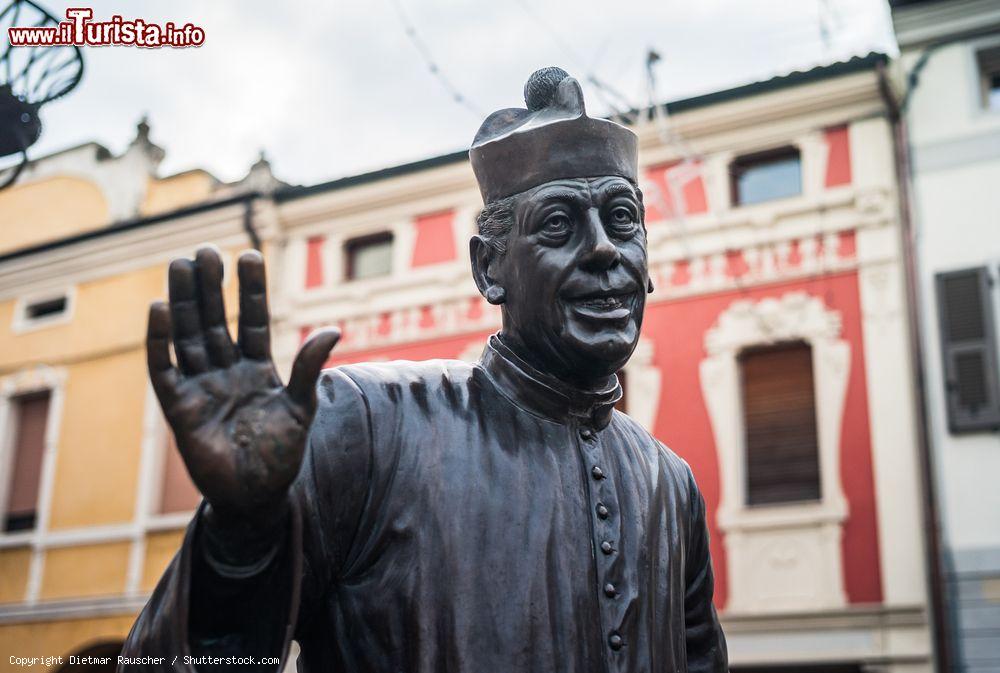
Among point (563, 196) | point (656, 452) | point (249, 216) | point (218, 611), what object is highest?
point (249, 216)

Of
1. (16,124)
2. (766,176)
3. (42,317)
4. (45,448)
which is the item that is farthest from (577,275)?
(42,317)

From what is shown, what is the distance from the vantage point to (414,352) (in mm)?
16734

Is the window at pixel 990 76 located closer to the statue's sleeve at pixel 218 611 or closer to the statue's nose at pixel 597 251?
the statue's nose at pixel 597 251

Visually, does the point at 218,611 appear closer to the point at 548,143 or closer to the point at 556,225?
the point at 556,225

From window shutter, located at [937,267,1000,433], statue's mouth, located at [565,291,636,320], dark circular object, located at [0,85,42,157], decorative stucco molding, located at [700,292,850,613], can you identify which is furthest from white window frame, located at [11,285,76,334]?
statue's mouth, located at [565,291,636,320]

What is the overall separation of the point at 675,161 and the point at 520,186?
521 inches

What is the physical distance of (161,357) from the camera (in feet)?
6.30

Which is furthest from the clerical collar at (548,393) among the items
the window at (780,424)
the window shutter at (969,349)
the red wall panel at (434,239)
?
the red wall panel at (434,239)

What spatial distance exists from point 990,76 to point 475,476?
43.6 feet

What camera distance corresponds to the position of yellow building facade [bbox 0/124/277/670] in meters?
17.6

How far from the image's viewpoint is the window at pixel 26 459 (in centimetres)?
1889

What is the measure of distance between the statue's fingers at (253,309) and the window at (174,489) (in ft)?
52.1

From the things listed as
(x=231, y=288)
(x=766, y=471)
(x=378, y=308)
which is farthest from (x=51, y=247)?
(x=766, y=471)

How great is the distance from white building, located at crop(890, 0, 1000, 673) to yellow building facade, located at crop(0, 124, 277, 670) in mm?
8740
